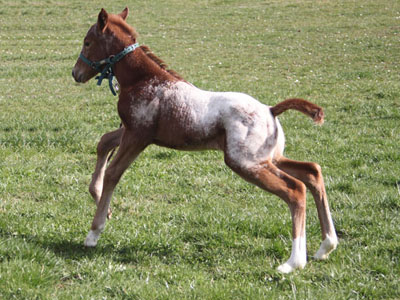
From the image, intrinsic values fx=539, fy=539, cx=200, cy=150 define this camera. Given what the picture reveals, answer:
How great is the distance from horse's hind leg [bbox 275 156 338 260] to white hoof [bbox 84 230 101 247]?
1.70 meters

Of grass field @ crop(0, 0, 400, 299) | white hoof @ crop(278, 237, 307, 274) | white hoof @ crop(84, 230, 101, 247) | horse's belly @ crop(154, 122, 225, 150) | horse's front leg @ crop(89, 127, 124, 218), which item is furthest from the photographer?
horse's front leg @ crop(89, 127, 124, 218)

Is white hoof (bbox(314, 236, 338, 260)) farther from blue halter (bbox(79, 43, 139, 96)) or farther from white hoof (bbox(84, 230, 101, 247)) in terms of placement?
blue halter (bbox(79, 43, 139, 96))

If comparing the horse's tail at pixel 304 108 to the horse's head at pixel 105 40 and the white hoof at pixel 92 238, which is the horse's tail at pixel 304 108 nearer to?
the horse's head at pixel 105 40

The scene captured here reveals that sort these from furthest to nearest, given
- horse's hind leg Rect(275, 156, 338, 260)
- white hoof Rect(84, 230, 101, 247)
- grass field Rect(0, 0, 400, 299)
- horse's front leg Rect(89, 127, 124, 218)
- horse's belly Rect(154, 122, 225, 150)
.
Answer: horse's front leg Rect(89, 127, 124, 218), white hoof Rect(84, 230, 101, 247), horse's hind leg Rect(275, 156, 338, 260), horse's belly Rect(154, 122, 225, 150), grass field Rect(0, 0, 400, 299)

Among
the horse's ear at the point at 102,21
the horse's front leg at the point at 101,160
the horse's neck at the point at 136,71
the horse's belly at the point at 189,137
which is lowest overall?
the horse's front leg at the point at 101,160

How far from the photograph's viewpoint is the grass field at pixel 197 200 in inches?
167

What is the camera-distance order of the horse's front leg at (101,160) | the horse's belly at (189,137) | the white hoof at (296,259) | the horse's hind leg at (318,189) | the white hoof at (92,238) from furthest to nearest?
the horse's front leg at (101,160)
the white hoof at (92,238)
the horse's hind leg at (318,189)
the horse's belly at (189,137)
the white hoof at (296,259)

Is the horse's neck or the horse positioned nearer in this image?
the horse

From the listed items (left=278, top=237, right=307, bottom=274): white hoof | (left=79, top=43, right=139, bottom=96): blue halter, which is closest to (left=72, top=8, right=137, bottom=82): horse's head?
(left=79, top=43, right=139, bottom=96): blue halter

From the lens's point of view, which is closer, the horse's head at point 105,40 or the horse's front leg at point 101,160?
the horse's head at point 105,40

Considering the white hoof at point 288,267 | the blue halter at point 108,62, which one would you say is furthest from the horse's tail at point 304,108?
the blue halter at point 108,62

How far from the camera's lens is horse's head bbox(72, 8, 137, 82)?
481 centimetres

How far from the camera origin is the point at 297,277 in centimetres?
426

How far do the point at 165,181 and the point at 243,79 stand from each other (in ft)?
23.9
